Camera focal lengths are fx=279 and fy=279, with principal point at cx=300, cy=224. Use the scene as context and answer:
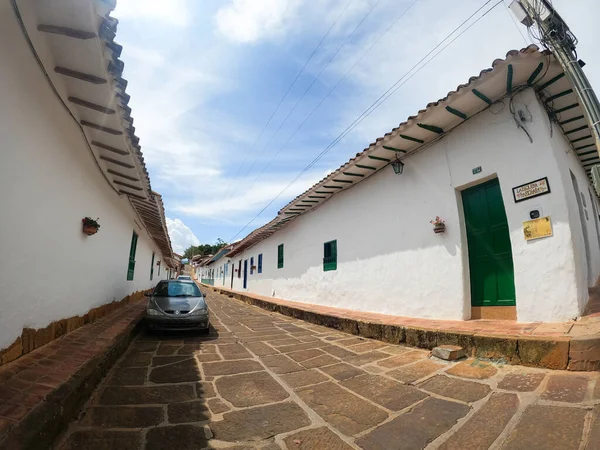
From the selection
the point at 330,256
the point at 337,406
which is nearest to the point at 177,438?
the point at 337,406

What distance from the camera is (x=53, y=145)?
3.41 metres

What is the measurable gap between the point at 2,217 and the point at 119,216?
16.3ft

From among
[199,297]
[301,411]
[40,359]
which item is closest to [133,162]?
[40,359]

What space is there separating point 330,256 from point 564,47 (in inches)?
252

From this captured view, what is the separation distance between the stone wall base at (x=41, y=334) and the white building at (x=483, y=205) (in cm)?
576

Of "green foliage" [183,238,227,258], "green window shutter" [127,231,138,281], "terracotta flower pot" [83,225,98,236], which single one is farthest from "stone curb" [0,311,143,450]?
"green foliage" [183,238,227,258]

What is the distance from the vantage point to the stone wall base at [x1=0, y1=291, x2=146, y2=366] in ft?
9.35

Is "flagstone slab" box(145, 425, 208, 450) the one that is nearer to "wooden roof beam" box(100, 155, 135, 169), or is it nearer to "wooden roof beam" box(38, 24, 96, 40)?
"wooden roof beam" box(38, 24, 96, 40)

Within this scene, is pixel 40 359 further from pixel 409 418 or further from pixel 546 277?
pixel 546 277

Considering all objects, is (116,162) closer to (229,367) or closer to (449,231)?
(229,367)

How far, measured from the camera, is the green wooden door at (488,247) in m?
4.30

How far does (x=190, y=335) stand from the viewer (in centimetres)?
589

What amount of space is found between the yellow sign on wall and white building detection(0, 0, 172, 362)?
17.3 feet

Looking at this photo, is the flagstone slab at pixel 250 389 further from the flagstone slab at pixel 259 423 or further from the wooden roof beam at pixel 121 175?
the wooden roof beam at pixel 121 175
